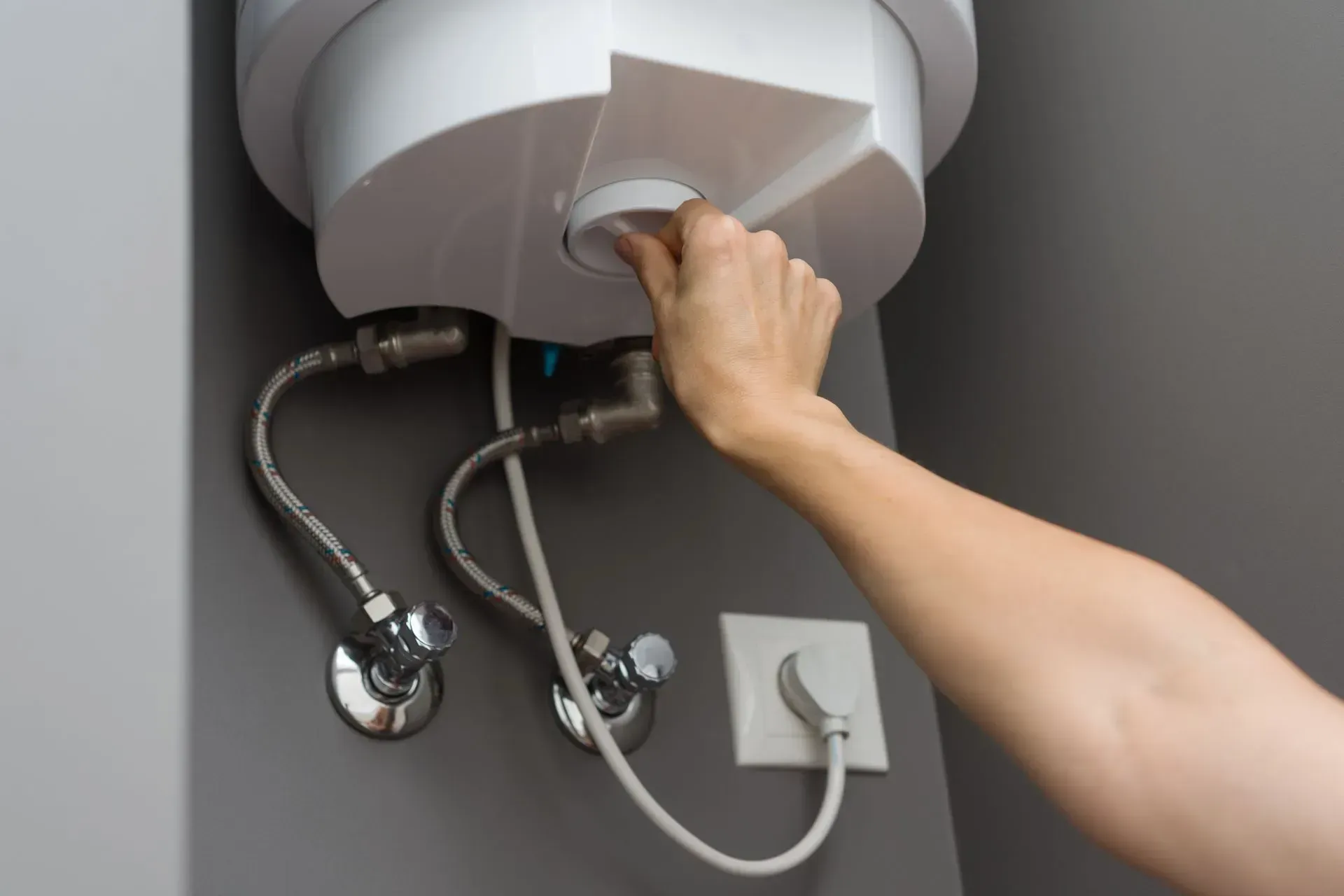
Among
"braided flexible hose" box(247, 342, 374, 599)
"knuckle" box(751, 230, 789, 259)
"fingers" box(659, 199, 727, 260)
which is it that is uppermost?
"fingers" box(659, 199, 727, 260)

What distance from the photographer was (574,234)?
676 mm

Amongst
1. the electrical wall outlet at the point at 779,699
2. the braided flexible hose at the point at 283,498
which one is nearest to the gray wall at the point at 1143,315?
the electrical wall outlet at the point at 779,699

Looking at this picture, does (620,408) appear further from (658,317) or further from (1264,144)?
(1264,144)

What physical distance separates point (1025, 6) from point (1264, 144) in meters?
0.28

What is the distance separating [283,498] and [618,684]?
0.24 meters

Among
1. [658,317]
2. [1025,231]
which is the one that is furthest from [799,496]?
[1025,231]

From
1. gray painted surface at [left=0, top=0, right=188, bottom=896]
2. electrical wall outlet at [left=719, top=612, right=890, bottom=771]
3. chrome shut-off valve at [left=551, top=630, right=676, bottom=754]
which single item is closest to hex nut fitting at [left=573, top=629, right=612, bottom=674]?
chrome shut-off valve at [left=551, top=630, right=676, bottom=754]

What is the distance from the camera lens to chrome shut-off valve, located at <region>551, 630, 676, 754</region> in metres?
0.76

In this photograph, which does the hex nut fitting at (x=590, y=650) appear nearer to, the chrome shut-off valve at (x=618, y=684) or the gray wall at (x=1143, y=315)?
the chrome shut-off valve at (x=618, y=684)

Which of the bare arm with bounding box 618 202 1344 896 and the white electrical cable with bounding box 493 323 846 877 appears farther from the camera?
the white electrical cable with bounding box 493 323 846 877

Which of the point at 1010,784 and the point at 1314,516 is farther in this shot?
the point at 1010,784

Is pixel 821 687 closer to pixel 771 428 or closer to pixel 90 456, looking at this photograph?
pixel 771 428

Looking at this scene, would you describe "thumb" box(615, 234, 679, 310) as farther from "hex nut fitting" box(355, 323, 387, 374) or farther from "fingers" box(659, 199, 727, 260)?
"hex nut fitting" box(355, 323, 387, 374)

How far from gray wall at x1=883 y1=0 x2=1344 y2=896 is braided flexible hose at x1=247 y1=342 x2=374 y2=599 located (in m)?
0.49
